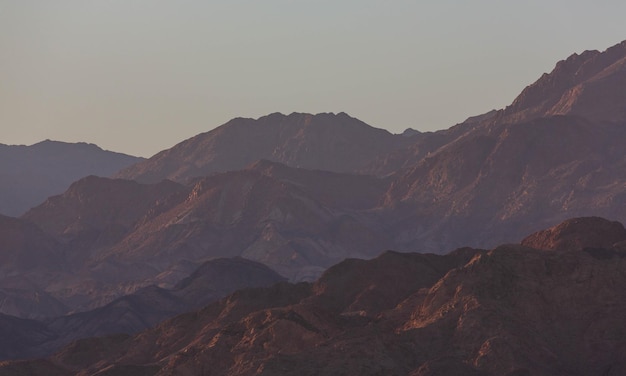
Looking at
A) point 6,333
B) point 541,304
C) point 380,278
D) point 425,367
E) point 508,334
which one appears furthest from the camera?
point 6,333

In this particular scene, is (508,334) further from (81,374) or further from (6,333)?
(6,333)

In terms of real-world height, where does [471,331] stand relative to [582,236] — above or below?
below

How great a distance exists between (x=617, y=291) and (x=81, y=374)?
131 feet

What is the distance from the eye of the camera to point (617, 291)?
3258 inches

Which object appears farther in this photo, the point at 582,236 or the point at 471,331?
the point at 582,236

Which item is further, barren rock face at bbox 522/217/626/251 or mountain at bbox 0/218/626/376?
barren rock face at bbox 522/217/626/251

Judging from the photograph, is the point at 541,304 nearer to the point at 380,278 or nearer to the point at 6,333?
the point at 380,278

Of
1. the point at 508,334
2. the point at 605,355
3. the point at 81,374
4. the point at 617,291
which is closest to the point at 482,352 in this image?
the point at 508,334

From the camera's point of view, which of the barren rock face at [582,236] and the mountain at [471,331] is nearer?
the mountain at [471,331]

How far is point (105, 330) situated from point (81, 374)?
300 feet

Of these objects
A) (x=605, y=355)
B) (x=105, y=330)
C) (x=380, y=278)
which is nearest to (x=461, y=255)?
(x=380, y=278)

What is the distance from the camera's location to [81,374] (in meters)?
103

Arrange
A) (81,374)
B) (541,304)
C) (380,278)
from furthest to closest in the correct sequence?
(380,278) < (81,374) < (541,304)

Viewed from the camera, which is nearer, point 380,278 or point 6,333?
point 380,278
